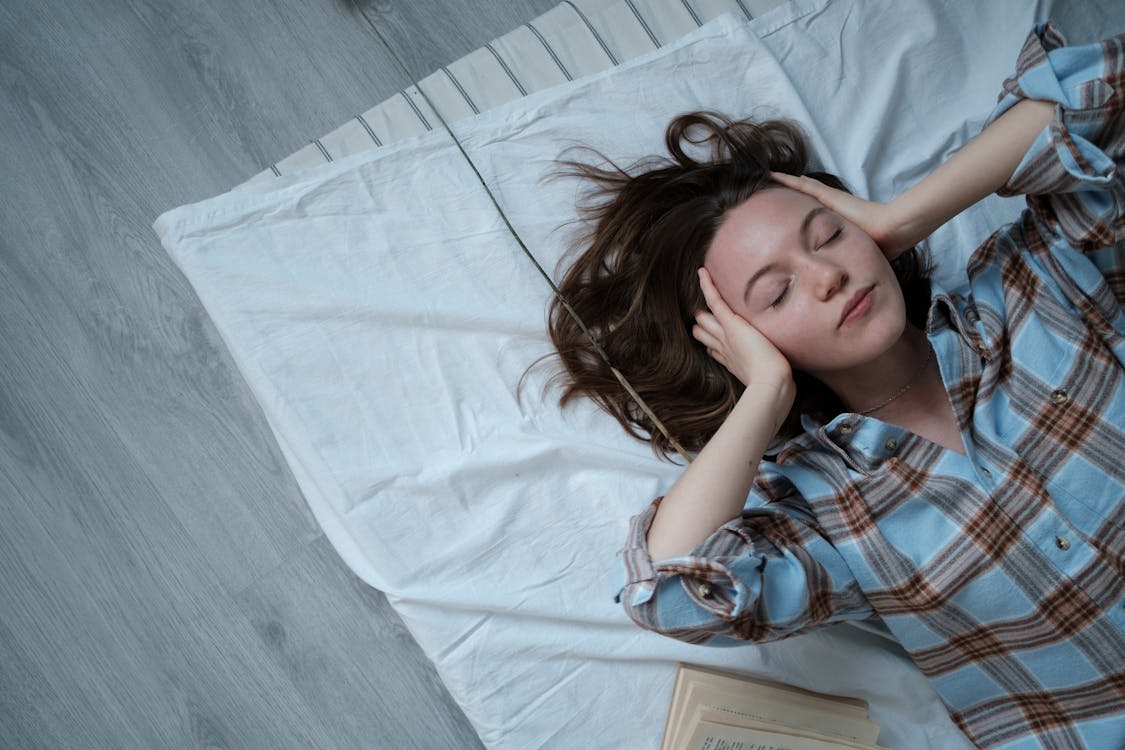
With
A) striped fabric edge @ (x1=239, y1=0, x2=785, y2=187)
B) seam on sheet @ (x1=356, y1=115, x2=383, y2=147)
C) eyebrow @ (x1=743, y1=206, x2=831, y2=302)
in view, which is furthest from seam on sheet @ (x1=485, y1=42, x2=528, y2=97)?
eyebrow @ (x1=743, y1=206, x2=831, y2=302)

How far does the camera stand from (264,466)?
183 centimetres

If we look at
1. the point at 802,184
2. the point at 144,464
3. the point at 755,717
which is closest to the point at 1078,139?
the point at 802,184

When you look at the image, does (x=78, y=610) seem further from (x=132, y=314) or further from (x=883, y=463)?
(x=883, y=463)

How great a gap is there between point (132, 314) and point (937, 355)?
1.54m

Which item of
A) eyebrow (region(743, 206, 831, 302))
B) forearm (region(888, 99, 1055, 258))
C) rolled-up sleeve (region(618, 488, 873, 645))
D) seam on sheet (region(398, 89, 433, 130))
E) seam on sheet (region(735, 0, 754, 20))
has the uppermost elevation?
seam on sheet (region(398, 89, 433, 130))

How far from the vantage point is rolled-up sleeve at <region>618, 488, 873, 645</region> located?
1.28m

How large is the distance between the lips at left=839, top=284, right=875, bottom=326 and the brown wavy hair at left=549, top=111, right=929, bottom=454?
0.30m

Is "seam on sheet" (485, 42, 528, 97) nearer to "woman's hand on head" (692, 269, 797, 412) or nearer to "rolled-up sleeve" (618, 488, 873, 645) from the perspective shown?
"woman's hand on head" (692, 269, 797, 412)

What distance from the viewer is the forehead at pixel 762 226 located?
1415mm

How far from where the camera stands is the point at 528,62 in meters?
1.83

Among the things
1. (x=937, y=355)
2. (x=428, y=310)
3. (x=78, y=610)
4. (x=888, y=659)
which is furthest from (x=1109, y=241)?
(x=78, y=610)

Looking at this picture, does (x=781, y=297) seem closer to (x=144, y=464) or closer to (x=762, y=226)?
(x=762, y=226)

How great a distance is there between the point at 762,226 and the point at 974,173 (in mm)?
348

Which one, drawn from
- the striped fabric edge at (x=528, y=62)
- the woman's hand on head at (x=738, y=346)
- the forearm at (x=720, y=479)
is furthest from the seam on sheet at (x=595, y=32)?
the forearm at (x=720, y=479)
